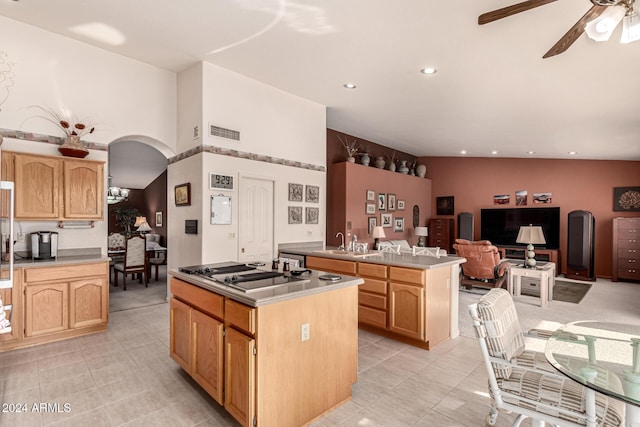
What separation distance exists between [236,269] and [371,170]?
5186 millimetres

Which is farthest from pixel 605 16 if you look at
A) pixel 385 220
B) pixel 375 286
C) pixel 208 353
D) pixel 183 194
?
pixel 385 220

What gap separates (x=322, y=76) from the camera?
4500 mm

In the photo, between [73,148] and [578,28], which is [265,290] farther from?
[73,148]

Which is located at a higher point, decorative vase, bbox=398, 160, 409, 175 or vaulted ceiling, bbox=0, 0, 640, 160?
vaulted ceiling, bbox=0, 0, 640, 160

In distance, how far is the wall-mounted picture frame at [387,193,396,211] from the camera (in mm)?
7863

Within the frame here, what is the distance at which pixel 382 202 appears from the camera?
25.1 ft

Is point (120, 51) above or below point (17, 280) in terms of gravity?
above

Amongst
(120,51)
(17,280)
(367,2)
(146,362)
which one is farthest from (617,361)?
(120,51)

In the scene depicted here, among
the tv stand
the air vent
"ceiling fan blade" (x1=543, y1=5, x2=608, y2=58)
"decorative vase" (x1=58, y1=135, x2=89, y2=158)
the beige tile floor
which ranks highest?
"ceiling fan blade" (x1=543, y1=5, x2=608, y2=58)

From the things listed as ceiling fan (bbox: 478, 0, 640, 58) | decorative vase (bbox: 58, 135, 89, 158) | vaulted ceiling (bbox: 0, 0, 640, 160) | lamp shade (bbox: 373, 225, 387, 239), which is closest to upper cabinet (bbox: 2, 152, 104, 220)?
decorative vase (bbox: 58, 135, 89, 158)

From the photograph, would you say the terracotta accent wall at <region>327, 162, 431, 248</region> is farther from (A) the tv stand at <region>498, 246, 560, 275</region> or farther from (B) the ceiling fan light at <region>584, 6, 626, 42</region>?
(B) the ceiling fan light at <region>584, 6, 626, 42</region>

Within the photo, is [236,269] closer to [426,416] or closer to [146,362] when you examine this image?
[146,362]

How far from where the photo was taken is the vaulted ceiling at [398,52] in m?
2.97

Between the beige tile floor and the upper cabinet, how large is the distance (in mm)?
1450
